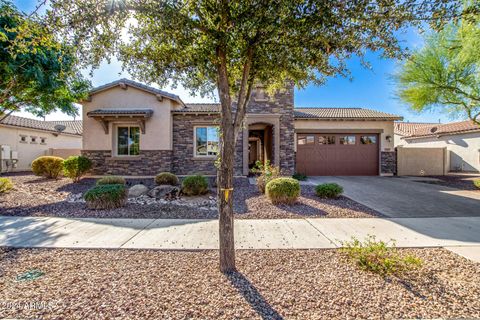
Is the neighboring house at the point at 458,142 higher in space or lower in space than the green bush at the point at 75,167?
higher

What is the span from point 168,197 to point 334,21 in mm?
8179

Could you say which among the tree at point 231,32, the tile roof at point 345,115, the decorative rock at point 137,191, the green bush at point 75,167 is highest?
the tile roof at point 345,115

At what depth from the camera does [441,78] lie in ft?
36.6

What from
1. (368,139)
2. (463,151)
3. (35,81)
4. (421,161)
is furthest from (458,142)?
(35,81)

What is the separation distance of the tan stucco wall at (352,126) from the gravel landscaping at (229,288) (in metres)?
12.3

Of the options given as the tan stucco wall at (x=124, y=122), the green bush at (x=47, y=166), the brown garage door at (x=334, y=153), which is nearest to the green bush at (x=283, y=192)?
the tan stucco wall at (x=124, y=122)

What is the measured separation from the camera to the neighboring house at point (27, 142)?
56.7ft

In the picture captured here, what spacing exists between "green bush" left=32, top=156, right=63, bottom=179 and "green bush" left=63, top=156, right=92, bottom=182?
1388 millimetres

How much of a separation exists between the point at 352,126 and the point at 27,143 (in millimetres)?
26341

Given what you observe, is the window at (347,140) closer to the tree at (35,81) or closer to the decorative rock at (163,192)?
the decorative rock at (163,192)

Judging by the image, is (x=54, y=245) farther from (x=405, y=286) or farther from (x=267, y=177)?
(x=267, y=177)

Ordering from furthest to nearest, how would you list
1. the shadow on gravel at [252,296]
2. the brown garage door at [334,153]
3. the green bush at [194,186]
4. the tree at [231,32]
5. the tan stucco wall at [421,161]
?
the tan stucco wall at [421,161]
the brown garage door at [334,153]
the green bush at [194,186]
the tree at [231,32]
the shadow on gravel at [252,296]

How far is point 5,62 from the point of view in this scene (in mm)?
8219

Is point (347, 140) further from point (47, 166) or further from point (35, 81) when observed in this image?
point (47, 166)
